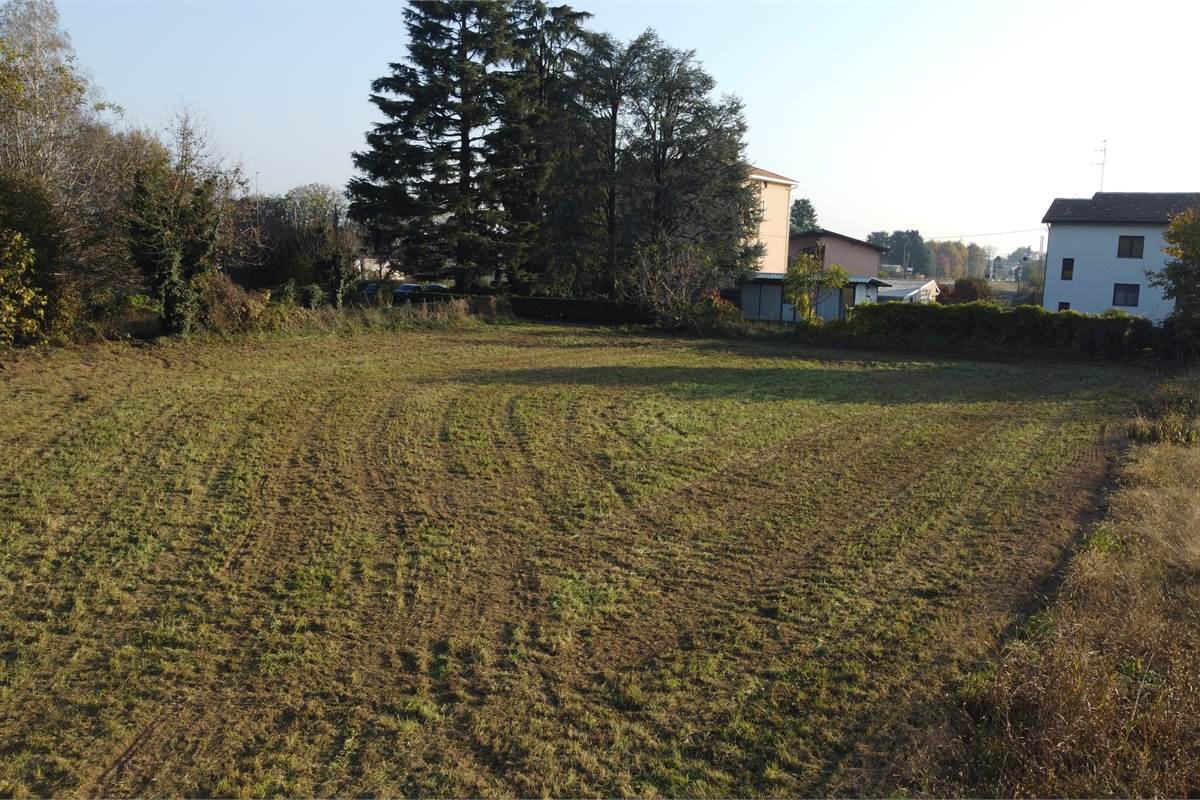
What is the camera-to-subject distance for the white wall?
36719mm

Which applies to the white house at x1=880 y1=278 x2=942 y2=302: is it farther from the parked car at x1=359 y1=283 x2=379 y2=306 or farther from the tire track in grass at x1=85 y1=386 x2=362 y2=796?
the tire track in grass at x1=85 y1=386 x2=362 y2=796

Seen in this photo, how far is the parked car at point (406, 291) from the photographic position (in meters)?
34.8

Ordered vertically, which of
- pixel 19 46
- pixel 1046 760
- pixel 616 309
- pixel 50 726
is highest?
pixel 19 46

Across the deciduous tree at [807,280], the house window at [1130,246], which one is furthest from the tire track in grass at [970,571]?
the house window at [1130,246]

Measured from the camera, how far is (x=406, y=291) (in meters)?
40.3

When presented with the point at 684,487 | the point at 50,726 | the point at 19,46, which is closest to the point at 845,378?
the point at 684,487

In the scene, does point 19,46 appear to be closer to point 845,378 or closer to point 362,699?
point 845,378

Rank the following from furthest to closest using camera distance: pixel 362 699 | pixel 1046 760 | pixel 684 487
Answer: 1. pixel 684 487
2. pixel 362 699
3. pixel 1046 760

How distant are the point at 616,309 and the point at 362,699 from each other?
26.0 meters

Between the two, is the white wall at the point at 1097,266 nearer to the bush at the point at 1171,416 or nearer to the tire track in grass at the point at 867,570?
the bush at the point at 1171,416

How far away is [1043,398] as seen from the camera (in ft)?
52.5

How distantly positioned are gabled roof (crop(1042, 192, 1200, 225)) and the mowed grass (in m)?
30.0

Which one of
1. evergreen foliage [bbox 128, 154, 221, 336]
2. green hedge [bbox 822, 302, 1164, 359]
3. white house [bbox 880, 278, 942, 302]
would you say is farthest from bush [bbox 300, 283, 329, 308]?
A: white house [bbox 880, 278, 942, 302]

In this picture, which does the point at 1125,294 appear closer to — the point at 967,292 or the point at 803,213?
the point at 967,292
